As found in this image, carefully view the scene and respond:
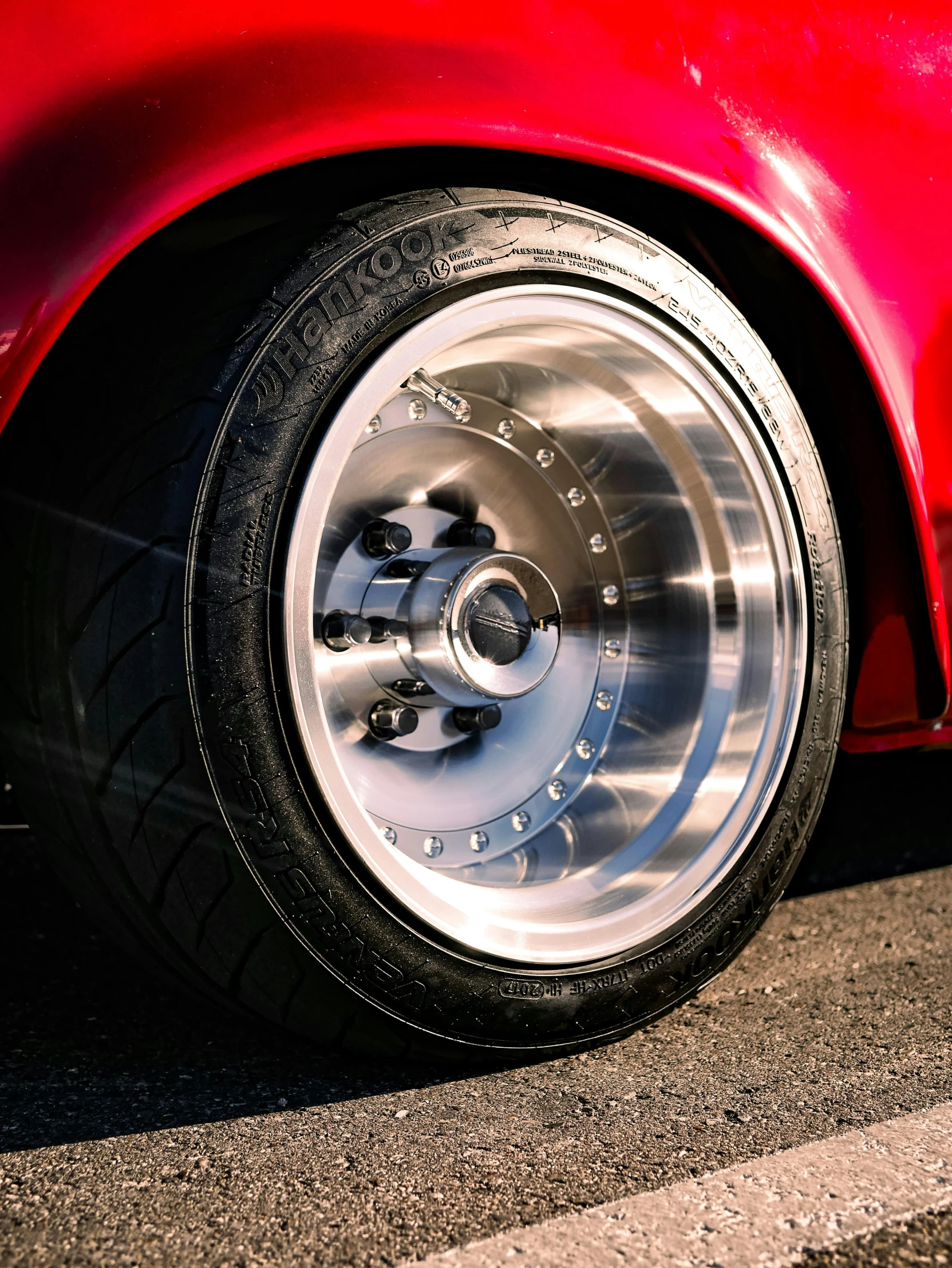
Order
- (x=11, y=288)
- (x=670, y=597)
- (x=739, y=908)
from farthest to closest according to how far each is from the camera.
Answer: (x=670, y=597)
(x=739, y=908)
(x=11, y=288)

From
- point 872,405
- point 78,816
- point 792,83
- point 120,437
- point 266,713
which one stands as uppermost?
point 792,83

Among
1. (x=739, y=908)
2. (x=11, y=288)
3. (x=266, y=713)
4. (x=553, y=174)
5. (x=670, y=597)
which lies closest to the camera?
(x=11, y=288)

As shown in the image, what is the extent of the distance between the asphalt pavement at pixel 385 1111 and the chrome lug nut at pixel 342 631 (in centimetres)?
51

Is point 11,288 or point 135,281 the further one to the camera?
point 135,281

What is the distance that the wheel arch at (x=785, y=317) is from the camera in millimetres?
1405

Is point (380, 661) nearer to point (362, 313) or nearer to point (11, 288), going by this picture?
point (362, 313)

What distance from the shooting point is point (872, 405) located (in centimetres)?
179

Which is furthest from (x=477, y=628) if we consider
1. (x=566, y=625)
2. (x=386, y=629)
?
(x=566, y=625)

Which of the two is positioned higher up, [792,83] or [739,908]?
[792,83]

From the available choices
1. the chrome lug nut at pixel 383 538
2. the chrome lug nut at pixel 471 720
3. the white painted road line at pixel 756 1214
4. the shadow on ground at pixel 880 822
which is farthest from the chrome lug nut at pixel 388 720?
the shadow on ground at pixel 880 822

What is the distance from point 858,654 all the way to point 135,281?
1217 mm

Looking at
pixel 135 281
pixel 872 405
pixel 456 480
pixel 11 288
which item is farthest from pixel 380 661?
pixel 872 405

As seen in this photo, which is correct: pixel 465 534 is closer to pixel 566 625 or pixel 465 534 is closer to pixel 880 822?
pixel 566 625

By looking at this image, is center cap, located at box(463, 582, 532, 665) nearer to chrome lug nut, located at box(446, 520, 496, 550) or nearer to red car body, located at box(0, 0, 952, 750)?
chrome lug nut, located at box(446, 520, 496, 550)
